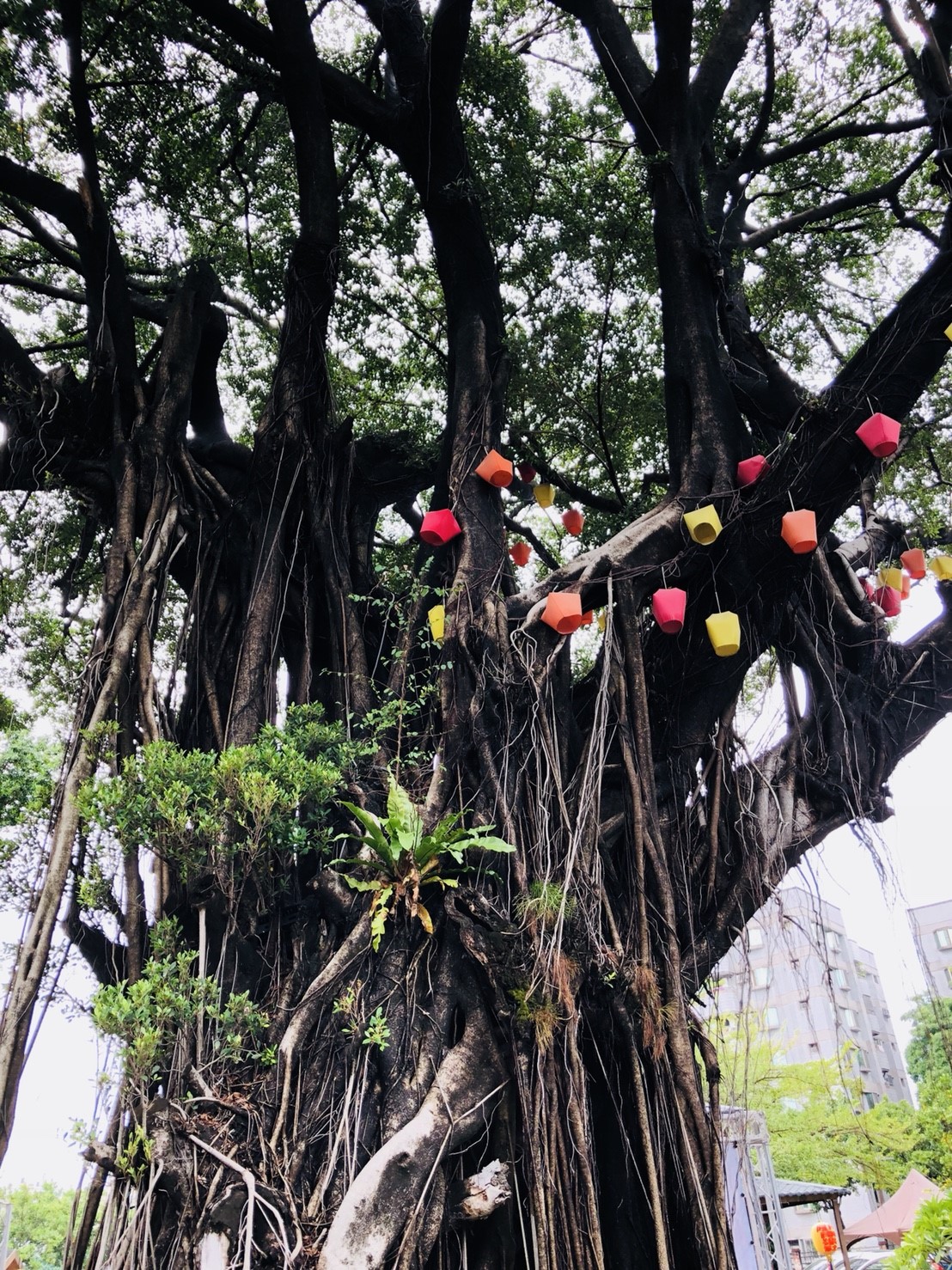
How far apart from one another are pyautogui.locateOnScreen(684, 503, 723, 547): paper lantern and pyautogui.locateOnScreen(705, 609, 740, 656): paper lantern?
0.34m

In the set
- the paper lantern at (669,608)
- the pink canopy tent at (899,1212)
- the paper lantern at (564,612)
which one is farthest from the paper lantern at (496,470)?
the pink canopy tent at (899,1212)

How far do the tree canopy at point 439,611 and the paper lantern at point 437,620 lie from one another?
21 mm

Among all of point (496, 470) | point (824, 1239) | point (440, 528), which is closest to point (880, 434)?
point (496, 470)

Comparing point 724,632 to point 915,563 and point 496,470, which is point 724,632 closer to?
point 496,470

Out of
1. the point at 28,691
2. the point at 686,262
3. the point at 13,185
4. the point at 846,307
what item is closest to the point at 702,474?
the point at 686,262

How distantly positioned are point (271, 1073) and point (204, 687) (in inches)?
51.3

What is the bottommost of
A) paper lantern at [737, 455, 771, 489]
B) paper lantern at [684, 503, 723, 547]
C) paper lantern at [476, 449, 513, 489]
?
paper lantern at [684, 503, 723, 547]

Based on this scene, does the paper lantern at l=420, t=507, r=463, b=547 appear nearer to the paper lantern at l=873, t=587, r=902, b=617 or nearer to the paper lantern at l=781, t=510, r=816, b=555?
the paper lantern at l=781, t=510, r=816, b=555

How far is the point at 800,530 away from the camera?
2.91 metres

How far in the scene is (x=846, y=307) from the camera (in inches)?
235

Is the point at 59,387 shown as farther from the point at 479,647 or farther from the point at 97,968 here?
the point at 97,968

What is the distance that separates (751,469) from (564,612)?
95 centimetres

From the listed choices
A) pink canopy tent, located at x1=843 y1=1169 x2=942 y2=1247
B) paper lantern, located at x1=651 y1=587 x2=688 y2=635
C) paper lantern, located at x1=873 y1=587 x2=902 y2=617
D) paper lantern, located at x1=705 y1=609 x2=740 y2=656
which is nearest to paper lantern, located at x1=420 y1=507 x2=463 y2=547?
paper lantern, located at x1=651 y1=587 x2=688 y2=635

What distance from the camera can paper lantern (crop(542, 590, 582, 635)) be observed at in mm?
2895
